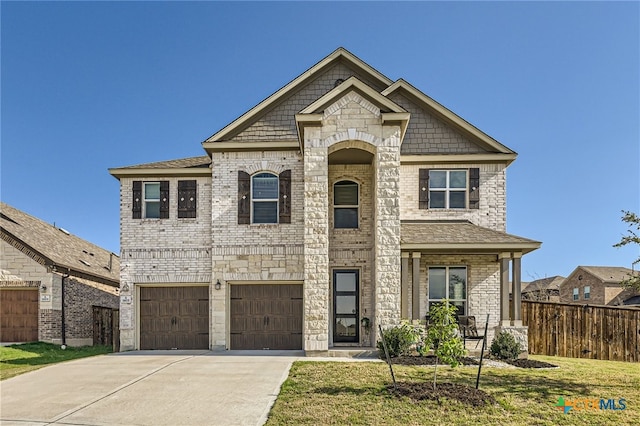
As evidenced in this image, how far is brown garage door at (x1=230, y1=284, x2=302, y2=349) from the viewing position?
14.4 m

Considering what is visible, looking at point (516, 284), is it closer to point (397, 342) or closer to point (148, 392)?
point (397, 342)

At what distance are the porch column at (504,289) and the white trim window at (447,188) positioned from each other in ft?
7.61

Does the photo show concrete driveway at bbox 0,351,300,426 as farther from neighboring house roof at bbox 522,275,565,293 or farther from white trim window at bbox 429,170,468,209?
neighboring house roof at bbox 522,275,565,293

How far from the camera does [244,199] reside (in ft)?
47.6

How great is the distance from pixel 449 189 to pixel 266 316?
7071 millimetres

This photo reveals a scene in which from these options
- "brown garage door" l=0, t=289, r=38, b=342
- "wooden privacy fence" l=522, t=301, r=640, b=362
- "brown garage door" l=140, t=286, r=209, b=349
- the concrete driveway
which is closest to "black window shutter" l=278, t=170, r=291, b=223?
"brown garage door" l=140, t=286, r=209, b=349

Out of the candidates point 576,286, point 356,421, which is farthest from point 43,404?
point 576,286

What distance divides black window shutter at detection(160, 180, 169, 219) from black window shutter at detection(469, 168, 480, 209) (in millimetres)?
9702

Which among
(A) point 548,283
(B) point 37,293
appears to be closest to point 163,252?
(B) point 37,293

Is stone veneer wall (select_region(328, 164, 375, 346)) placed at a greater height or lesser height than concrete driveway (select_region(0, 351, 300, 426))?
greater

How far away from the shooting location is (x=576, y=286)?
132 ft

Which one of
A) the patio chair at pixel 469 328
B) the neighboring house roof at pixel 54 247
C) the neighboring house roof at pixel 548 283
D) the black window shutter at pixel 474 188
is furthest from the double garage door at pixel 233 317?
the neighboring house roof at pixel 548 283

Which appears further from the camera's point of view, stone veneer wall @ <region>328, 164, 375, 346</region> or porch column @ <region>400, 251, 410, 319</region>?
stone veneer wall @ <region>328, 164, 375, 346</region>

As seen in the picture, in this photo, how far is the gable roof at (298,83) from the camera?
14.6 meters
